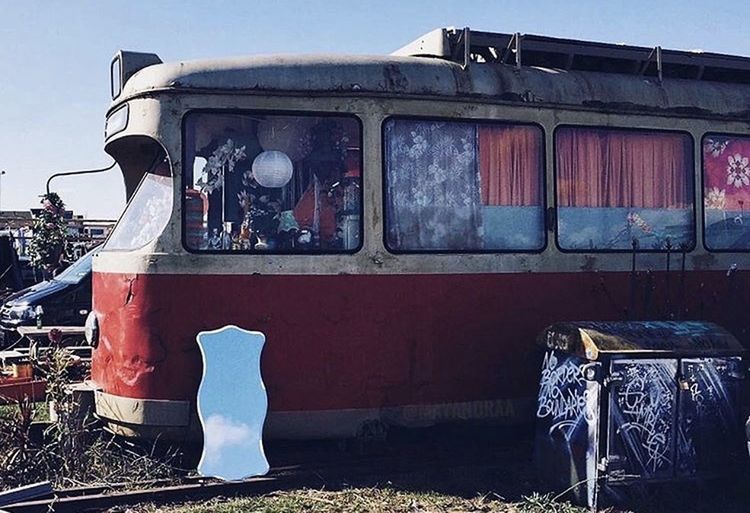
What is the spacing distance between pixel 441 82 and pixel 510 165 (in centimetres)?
84

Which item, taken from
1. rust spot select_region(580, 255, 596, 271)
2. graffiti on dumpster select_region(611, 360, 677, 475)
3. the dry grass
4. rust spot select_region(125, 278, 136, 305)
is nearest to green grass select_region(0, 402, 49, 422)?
the dry grass

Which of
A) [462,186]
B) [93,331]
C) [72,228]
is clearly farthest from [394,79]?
[72,228]

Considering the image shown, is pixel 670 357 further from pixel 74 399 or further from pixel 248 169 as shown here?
pixel 74 399

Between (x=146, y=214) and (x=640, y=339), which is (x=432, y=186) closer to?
(x=640, y=339)

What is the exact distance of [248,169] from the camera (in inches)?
238

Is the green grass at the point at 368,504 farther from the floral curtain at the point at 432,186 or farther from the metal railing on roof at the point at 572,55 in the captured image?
the metal railing on roof at the point at 572,55

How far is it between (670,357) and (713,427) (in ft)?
1.99

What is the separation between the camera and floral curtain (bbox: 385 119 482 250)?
6258 mm

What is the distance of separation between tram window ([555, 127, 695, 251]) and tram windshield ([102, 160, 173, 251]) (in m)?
3.00

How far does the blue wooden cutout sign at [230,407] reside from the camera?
580 cm

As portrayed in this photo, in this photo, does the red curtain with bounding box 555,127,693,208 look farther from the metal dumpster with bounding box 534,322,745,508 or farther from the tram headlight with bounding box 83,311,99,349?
the tram headlight with bounding box 83,311,99,349

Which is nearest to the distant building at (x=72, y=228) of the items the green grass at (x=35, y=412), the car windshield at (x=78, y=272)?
the car windshield at (x=78, y=272)

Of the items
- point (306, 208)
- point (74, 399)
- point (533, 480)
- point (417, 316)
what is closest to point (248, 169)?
point (306, 208)

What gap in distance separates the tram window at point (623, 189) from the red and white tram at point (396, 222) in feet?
0.05
